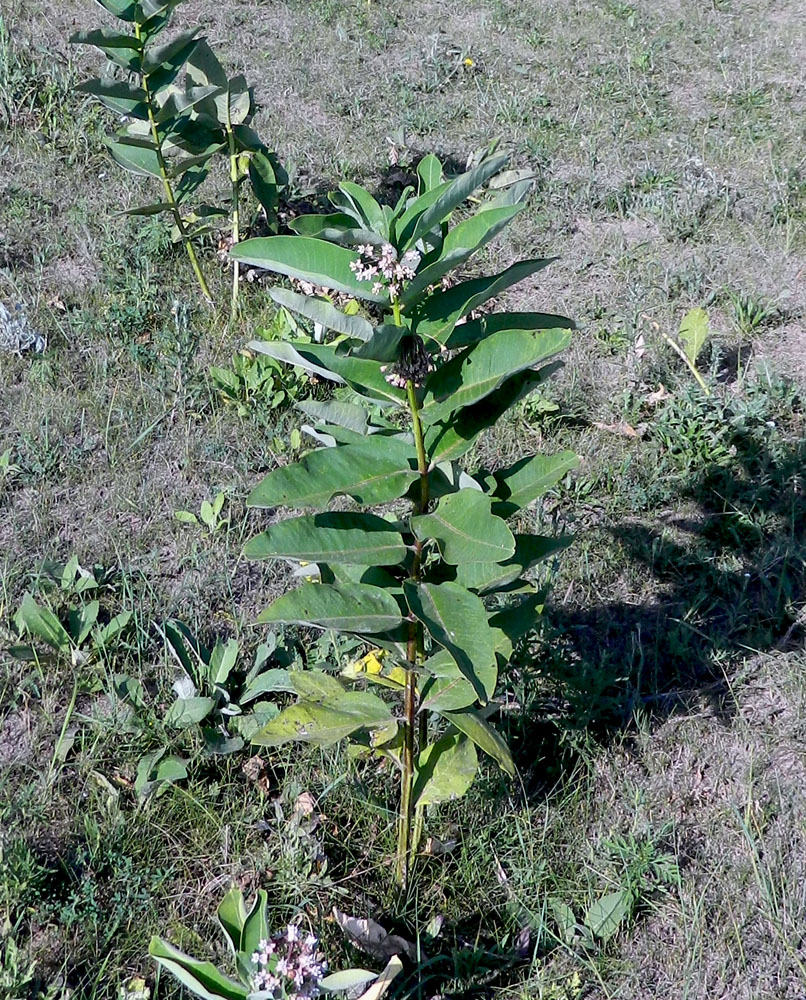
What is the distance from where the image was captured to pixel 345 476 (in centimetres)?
192

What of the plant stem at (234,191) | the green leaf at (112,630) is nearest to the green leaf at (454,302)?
the green leaf at (112,630)

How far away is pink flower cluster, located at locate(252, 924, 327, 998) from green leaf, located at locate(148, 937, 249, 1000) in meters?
0.06

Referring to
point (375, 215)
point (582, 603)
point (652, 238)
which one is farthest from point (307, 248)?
point (652, 238)

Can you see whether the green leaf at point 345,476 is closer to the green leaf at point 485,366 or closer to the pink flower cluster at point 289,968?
the green leaf at point 485,366

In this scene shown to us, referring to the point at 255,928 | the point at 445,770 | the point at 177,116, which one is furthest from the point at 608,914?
the point at 177,116

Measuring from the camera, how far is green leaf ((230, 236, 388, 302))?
1.81m

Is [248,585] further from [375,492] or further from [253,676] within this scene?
[375,492]

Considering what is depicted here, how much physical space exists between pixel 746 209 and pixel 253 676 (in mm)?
3456

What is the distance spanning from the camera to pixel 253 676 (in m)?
2.83

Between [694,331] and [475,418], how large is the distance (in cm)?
220

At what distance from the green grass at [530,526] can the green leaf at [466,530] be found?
2.92 feet

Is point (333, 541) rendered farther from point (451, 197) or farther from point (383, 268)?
point (451, 197)

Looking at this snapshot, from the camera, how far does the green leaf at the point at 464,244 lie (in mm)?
1713

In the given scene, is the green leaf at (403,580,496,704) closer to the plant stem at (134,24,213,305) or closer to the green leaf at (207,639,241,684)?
the green leaf at (207,639,241,684)
